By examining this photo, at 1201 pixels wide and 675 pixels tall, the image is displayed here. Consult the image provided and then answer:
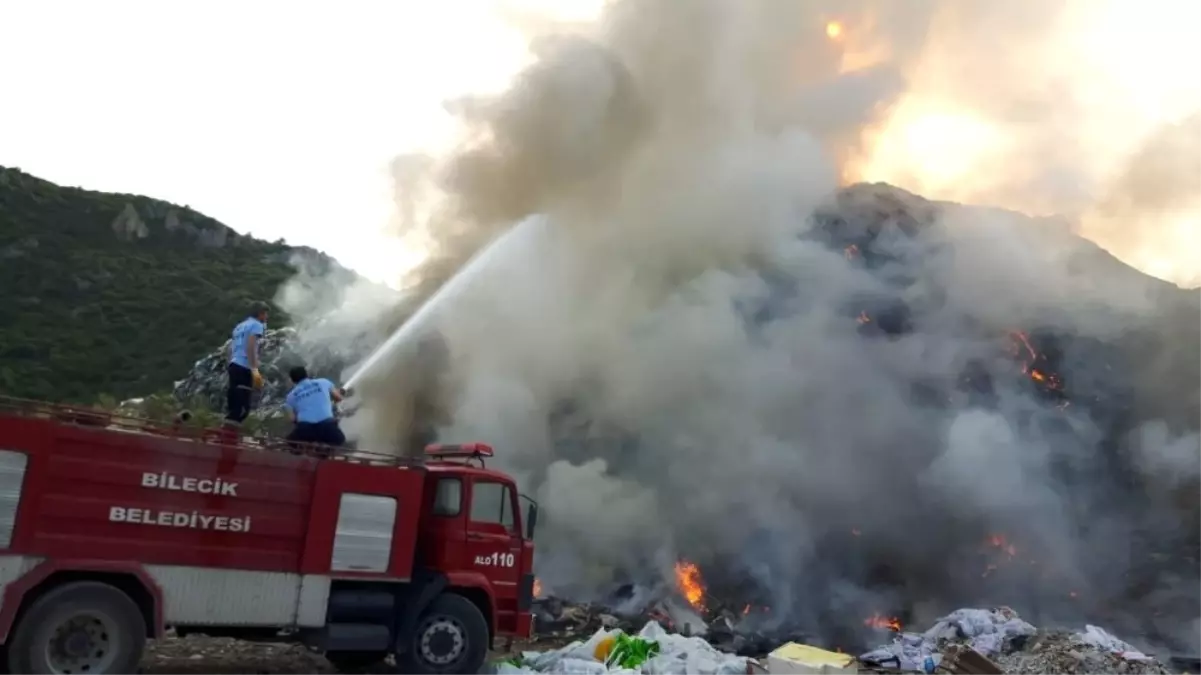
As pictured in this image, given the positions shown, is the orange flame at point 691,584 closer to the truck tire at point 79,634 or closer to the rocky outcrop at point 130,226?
the truck tire at point 79,634

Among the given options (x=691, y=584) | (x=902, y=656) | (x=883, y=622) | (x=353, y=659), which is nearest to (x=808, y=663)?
(x=902, y=656)

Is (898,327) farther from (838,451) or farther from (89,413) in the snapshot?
(89,413)

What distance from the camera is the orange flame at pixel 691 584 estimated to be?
1588 cm

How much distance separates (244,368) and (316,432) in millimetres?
1254

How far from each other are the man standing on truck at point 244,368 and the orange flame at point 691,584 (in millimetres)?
8782

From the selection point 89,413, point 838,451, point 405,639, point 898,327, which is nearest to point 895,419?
point 838,451

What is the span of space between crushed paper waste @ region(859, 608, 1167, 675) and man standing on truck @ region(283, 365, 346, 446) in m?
8.10

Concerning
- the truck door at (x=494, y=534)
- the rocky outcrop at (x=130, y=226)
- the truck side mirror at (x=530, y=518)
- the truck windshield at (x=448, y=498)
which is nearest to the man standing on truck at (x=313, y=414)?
the truck windshield at (x=448, y=498)

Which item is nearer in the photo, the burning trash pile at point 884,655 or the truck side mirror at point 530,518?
the burning trash pile at point 884,655

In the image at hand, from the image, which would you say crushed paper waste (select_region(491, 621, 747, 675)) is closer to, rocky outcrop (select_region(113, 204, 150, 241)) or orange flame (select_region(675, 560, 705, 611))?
orange flame (select_region(675, 560, 705, 611))

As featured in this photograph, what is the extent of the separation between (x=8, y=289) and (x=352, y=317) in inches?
842

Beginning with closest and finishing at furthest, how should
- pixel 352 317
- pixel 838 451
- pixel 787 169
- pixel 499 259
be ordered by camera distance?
pixel 838 451 < pixel 499 259 < pixel 787 169 < pixel 352 317

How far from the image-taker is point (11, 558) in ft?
24.7

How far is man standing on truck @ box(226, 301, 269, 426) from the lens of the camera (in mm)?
10375
